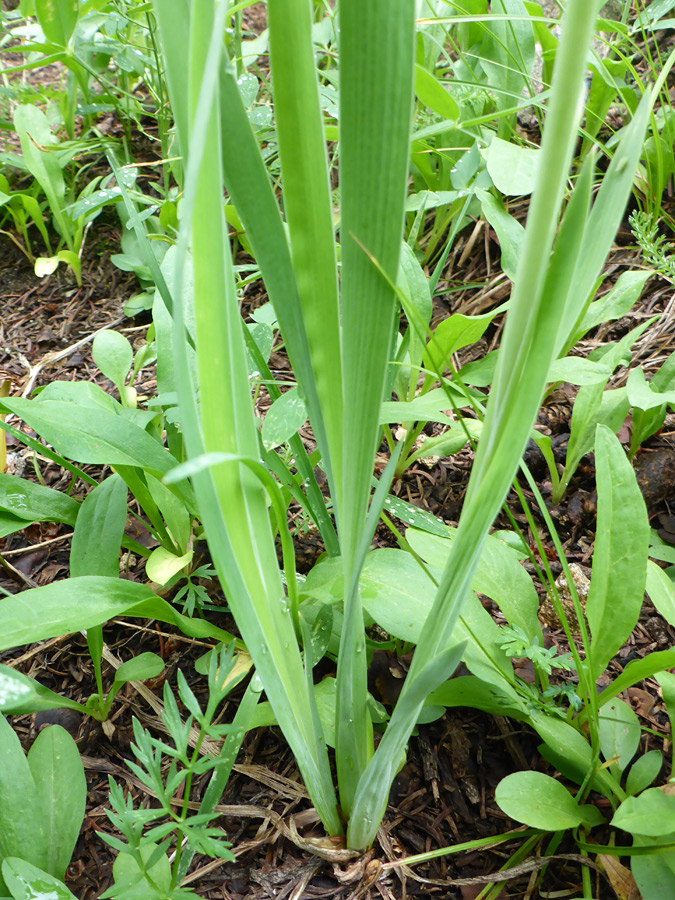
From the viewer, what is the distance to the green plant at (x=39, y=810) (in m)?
0.57

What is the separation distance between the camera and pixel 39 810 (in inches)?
24.9

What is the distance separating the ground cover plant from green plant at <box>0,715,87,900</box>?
0.19 ft

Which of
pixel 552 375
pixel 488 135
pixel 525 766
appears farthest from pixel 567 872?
pixel 488 135

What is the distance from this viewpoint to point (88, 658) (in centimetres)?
89

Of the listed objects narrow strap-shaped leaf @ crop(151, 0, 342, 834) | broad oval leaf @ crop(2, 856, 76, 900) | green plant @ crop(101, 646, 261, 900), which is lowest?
broad oval leaf @ crop(2, 856, 76, 900)

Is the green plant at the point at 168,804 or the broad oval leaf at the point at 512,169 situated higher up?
the broad oval leaf at the point at 512,169

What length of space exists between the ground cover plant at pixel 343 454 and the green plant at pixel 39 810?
6 cm

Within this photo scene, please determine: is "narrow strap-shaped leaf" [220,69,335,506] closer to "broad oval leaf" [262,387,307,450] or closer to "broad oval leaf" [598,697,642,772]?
"broad oval leaf" [262,387,307,450]

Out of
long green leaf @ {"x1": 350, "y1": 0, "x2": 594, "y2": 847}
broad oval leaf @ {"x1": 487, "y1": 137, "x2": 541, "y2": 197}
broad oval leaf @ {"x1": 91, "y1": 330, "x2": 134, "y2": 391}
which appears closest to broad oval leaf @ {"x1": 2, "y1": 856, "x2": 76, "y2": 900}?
long green leaf @ {"x1": 350, "y1": 0, "x2": 594, "y2": 847}

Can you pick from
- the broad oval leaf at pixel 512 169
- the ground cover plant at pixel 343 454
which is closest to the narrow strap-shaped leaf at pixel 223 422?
the ground cover plant at pixel 343 454

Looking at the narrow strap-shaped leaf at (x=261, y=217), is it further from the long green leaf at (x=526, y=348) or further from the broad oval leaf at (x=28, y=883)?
the broad oval leaf at (x=28, y=883)

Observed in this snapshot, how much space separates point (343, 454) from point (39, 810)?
49 centimetres

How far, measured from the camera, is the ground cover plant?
1.16 feet

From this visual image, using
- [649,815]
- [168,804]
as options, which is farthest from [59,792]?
[649,815]
